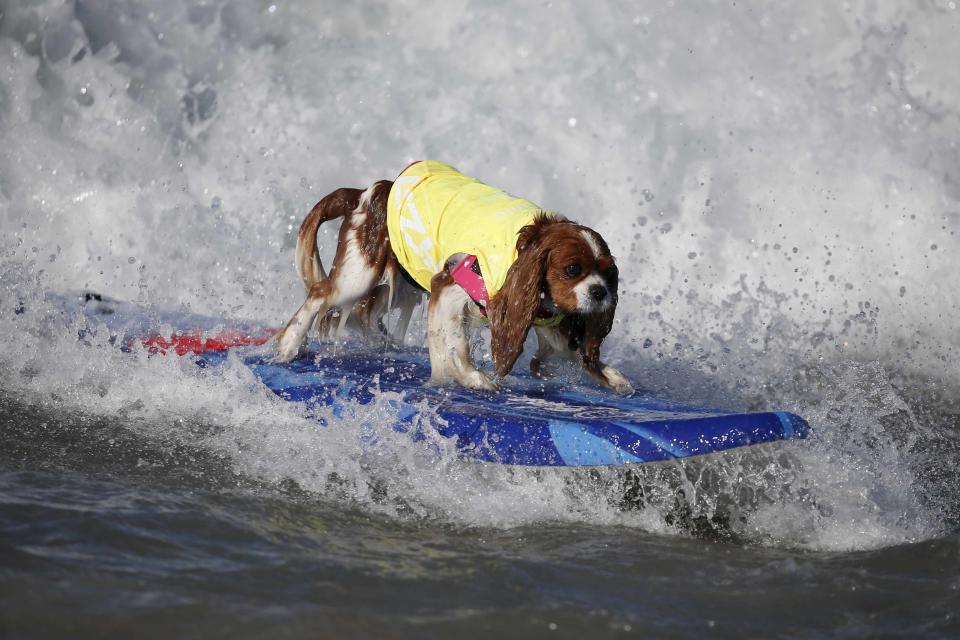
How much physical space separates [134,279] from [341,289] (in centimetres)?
480

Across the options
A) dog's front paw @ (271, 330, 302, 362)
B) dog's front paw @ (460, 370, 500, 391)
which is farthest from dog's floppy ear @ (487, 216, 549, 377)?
dog's front paw @ (271, 330, 302, 362)

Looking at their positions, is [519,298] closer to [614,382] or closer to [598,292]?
[598,292]

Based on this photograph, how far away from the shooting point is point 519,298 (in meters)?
3.81

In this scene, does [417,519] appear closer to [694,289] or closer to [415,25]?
[694,289]

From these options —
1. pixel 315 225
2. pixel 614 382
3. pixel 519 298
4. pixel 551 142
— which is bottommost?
pixel 614 382

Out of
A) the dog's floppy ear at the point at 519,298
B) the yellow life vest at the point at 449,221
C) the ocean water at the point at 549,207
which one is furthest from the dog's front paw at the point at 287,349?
the dog's floppy ear at the point at 519,298

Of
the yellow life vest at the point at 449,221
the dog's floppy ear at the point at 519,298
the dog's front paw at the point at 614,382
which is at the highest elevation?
the yellow life vest at the point at 449,221

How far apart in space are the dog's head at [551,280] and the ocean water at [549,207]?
2.01 feet

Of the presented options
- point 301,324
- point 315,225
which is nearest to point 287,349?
point 301,324

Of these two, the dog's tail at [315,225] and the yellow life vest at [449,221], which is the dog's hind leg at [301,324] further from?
the yellow life vest at [449,221]

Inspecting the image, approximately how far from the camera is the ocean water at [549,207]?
119 inches

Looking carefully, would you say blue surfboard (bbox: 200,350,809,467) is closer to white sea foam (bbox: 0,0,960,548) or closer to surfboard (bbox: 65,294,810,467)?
surfboard (bbox: 65,294,810,467)

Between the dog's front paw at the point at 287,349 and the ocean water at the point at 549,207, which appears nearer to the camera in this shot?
the ocean water at the point at 549,207

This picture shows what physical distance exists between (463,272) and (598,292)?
0.64 metres
